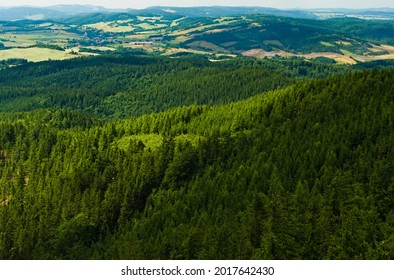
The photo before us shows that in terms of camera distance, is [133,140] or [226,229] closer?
[226,229]

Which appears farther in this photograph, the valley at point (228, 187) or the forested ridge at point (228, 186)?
the forested ridge at point (228, 186)

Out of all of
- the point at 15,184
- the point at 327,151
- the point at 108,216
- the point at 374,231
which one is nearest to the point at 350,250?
the point at 374,231

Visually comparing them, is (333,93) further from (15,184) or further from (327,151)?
(15,184)

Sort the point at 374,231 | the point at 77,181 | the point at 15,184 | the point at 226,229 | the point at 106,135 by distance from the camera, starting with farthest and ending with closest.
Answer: the point at 106,135 < the point at 15,184 < the point at 77,181 < the point at 226,229 < the point at 374,231

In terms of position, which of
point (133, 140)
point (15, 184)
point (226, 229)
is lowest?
point (15, 184)

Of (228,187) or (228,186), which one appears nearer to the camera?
(228,187)

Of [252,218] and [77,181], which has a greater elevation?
[252,218]

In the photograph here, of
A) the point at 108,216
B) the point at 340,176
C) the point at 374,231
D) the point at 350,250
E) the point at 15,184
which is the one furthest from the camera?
the point at 15,184

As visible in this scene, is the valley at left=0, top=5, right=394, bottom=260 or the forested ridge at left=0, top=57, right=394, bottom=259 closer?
the valley at left=0, top=5, right=394, bottom=260
